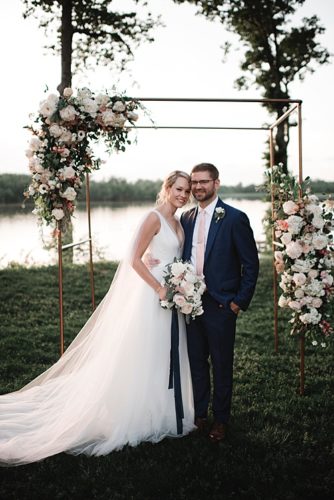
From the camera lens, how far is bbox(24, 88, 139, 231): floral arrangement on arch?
4.09 meters

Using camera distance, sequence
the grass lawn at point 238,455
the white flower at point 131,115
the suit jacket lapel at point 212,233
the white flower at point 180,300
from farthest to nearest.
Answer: the white flower at point 131,115, the suit jacket lapel at point 212,233, the white flower at point 180,300, the grass lawn at point 238,455

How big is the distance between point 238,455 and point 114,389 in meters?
1.07

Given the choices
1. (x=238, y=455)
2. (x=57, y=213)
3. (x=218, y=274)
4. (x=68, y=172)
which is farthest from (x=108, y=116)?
(x=238, y=455)

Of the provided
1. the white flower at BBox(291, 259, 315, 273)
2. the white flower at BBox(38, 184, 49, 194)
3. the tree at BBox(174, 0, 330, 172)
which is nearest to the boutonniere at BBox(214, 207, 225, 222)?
the white flower at BBox(291, 259, 315, 273)

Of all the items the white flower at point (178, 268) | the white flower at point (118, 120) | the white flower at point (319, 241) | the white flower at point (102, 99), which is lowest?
the white flower at point (178, 268)

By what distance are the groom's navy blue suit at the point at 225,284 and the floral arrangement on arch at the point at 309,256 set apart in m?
0.78

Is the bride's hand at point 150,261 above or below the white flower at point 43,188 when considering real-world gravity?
below

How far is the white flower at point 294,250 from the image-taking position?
171 inches

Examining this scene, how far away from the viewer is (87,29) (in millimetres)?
11523

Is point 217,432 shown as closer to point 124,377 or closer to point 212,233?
point 124,377

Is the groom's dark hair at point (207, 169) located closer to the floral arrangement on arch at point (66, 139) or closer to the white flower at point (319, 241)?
the floral arrangement on arch at point (66, 139)

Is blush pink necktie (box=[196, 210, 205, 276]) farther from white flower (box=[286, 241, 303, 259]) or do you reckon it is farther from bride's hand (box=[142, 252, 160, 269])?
white flower (box=[286, 241, 303, 259])

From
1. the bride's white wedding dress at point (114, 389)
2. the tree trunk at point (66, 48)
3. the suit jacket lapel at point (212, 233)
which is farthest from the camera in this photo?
the tree trunk at point (66, 48)

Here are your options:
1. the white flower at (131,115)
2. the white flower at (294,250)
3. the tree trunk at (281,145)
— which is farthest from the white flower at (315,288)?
the tree trunk at (281,145)
